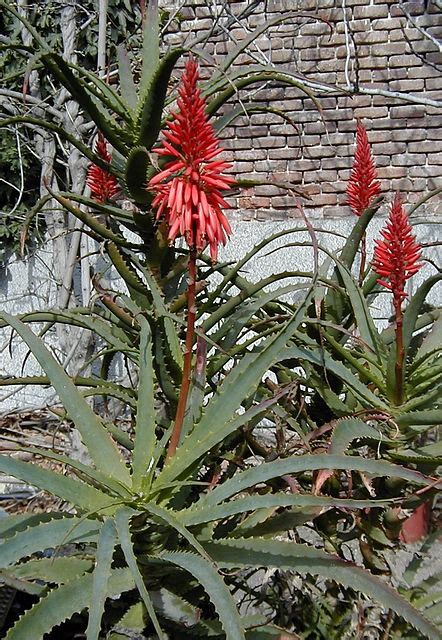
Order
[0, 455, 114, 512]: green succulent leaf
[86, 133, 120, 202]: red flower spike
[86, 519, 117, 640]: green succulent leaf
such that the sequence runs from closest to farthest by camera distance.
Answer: [86, 519, 117, 640]: green succulent leaf, [0, 455, 114, 512]: green succulent leaf, [86, 133, 120, 202]: red flower spike

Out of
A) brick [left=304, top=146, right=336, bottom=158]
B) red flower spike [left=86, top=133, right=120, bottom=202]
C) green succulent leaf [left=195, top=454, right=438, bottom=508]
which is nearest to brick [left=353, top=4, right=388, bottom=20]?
brick [left=304, top=146, right=336, bottom=158]

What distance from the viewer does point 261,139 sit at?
13.2 ft

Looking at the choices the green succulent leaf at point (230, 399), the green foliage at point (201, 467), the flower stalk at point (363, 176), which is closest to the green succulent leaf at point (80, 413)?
the green foliage at point (201, 467)

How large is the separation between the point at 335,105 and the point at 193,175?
3.10m

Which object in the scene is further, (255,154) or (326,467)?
(255,154)

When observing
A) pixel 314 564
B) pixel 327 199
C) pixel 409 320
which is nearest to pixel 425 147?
pixel 327 199

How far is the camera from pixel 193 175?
1085 mm

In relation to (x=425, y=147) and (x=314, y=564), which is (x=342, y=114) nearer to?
(x=425, y=147)

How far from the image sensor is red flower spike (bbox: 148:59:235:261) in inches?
41.9

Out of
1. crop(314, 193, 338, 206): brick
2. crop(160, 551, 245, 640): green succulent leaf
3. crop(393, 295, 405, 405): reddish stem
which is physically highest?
crop(314, 193, 338, 206): brick

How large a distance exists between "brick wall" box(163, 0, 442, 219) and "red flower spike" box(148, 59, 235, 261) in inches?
111

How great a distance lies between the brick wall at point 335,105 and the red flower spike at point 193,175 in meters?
2.82

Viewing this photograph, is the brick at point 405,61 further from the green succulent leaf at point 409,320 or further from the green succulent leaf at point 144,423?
the green succulent leaf at point 144,423

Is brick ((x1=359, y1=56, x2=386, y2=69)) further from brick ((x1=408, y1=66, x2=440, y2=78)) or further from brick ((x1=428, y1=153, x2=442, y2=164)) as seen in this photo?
brick ((x1=428, y1=153, x2=442, y2=164))
